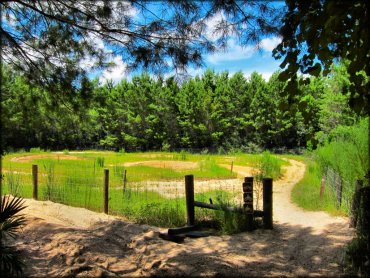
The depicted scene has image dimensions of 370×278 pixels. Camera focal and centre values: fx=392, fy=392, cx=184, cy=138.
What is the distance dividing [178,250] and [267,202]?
2684mm

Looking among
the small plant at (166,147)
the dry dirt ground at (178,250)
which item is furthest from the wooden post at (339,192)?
→ the small plant at (166,147)

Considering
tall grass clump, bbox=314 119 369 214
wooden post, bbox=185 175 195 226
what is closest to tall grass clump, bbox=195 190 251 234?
wooden post, bbox=185 175 195 226

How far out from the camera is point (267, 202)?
25.1 feet

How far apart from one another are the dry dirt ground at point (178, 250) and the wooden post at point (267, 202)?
0.65 ft

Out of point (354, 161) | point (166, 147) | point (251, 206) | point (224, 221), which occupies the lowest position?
point (224, 221)

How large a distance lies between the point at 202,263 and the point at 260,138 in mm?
43384

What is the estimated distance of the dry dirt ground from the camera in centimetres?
465

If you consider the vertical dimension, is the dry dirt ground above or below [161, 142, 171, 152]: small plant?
below

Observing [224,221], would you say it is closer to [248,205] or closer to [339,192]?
[248,205]

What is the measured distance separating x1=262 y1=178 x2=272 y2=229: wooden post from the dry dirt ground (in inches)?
7.8

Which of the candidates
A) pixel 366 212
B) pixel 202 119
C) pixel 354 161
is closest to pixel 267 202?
pixel 354 161

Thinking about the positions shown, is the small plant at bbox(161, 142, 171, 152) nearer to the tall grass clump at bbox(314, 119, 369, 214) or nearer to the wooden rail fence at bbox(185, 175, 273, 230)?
the tall grass clump at bbox(314, 119, 369, 214)

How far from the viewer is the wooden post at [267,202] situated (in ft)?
25.0

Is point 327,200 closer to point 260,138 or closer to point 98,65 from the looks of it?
point 98,65
